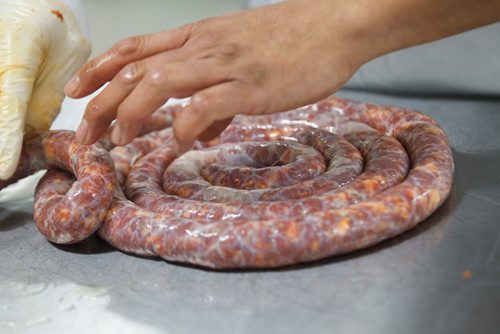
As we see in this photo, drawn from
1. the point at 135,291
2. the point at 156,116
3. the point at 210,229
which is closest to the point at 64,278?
the point at 135,291

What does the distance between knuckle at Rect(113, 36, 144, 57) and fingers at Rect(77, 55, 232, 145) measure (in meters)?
0.10

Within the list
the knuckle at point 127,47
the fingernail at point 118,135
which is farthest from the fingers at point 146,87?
the knuckle at point 127,47

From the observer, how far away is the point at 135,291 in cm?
196

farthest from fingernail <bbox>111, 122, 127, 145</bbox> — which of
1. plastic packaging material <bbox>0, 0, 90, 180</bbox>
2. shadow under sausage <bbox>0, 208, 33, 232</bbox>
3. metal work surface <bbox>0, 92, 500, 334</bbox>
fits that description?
shadow under sausage <bbox>0, 208, 33, 232</bbox>

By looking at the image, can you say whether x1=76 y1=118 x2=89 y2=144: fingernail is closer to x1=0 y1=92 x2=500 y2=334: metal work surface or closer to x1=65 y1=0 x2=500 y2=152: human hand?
x1=65 y1=0 x2=500 y2=152: human hand

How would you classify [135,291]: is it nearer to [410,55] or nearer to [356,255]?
[356,255]

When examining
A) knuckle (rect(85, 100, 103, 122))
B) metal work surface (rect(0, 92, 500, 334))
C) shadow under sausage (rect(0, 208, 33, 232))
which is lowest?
shadow under sausage (rect(0, 208, 33, 232))

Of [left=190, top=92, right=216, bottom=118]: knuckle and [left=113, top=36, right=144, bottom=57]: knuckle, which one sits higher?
[left=113, top=36, right=144, bottom=57]: knuckle

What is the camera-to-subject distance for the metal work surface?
176 cm

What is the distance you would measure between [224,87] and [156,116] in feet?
3.34

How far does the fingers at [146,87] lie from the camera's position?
1.94 meters

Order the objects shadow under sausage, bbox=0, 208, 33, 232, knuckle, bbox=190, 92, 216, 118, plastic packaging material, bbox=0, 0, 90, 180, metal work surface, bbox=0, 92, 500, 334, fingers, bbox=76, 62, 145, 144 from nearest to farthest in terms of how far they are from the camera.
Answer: metal work surface, bbox=0, 92, 500, 334 → knuckle, bbox=190, 92, 216, 118 → fingers, bbox=76, 62, 145, 144 → plastic packaging material, bbox=0, 0, 90, 180 → shadow under sausage, bbox=0, 208, 33, 232

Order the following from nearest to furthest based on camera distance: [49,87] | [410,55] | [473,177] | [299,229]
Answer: [299,229]
[473,177]
[49,87]
[410,55]

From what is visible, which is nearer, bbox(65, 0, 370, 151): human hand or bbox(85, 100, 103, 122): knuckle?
bbox(65, 0, 370, 151): human hand
